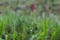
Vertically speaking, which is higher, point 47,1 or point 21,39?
point 21,39

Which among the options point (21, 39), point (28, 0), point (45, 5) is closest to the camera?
point (21, 39)

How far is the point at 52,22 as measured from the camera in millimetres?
1766

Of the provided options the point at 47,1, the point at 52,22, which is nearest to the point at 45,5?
the point at 47,1

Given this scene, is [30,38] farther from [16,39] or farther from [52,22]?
[52,22]

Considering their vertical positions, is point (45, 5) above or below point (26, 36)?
below

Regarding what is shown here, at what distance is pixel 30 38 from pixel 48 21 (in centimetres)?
34

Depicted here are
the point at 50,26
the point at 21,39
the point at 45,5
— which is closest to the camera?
the point at 21,39

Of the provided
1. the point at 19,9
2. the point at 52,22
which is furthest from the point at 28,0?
the point at 52,22

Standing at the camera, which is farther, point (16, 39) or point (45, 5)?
point (45, 5)

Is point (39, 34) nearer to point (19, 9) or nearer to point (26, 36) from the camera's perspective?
point (26, 36)

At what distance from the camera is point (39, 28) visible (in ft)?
5.49

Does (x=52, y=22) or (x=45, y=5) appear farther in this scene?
(x=45, y=5)

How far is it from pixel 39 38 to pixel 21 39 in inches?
5.0

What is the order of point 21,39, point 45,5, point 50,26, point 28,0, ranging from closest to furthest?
point 21,39 < point 50,26 < point 45,5 < point 28,0
